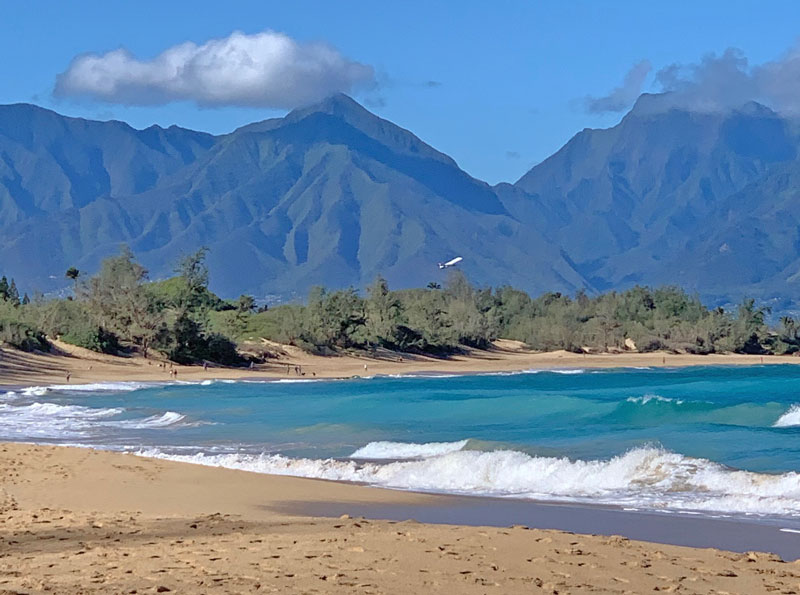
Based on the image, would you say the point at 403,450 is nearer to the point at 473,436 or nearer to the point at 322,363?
the point at 473,436

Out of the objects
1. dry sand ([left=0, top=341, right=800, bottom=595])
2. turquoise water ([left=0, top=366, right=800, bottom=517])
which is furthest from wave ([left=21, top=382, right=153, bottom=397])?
dry sand ([left=0, top=341, right=800, bottom=595])

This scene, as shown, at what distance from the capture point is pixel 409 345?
80.1 m

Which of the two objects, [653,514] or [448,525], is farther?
[653,514]

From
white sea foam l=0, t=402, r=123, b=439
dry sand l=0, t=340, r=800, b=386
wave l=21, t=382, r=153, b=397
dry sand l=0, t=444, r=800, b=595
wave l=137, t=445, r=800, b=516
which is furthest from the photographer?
dry sand l=0, t=340, r=800, b=386

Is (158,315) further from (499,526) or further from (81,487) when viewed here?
(499,526)

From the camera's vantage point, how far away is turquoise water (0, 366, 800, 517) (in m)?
18.6

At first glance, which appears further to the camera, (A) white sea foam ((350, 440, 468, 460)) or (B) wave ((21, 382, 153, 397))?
(B) wave ((21, 382, 153, 397))

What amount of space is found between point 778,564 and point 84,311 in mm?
56828

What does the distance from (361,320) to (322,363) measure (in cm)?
734

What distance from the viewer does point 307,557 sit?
10570mm

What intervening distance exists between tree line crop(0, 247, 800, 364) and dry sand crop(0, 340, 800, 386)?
47.6 inches

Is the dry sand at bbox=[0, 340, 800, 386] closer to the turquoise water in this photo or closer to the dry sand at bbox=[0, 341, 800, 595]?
the turquoise water

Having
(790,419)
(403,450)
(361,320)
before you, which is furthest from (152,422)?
(361,320)

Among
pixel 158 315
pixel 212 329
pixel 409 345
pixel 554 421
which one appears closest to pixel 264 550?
pixel 554 421
